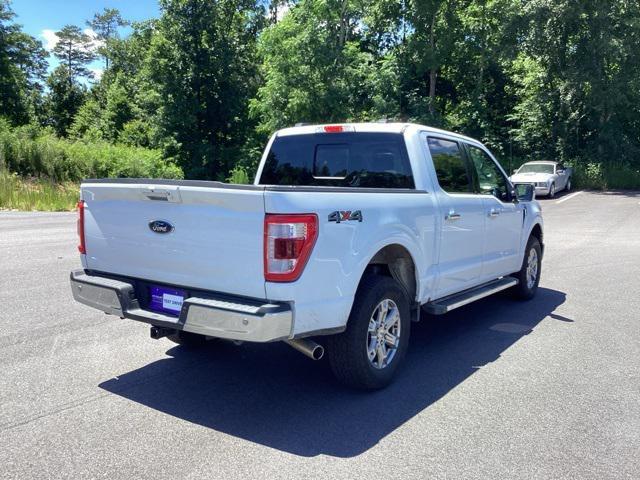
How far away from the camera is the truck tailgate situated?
3834 millimetres

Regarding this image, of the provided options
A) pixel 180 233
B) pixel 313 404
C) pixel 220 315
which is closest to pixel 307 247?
pixel 220 315

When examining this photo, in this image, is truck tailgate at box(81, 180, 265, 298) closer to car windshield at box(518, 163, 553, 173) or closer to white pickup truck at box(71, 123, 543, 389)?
white pickup truck at box(71, 123, 543, 389)

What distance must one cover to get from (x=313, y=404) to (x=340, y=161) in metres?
2.37

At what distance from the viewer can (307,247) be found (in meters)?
3.83

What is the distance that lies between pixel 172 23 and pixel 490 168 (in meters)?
32.5

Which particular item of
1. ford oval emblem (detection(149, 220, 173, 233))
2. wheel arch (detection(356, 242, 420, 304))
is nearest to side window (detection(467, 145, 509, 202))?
wheel arch (detection(356, 242, 420, 304))

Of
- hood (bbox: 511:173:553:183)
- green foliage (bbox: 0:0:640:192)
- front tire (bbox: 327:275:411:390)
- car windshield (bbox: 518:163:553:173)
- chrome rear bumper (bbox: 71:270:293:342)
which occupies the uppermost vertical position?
green foliage (bbox: 0:0:640:192)

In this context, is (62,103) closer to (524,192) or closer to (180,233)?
(524,192)

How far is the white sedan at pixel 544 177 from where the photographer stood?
26078 mm

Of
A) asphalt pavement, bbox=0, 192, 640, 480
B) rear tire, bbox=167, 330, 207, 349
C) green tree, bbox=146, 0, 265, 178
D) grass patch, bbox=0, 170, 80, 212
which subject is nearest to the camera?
asphalt pavement, bbox=0, 192, 640, 480

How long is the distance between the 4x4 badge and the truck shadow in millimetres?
1346

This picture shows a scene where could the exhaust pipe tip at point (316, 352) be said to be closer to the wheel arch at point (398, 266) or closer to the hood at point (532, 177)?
the wheel arch at point (398, 266)

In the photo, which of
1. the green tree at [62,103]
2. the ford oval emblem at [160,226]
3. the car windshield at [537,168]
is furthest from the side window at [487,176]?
the green tree at [62,103]

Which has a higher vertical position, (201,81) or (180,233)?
(201,81)
